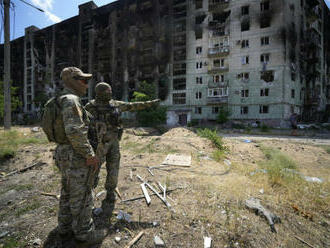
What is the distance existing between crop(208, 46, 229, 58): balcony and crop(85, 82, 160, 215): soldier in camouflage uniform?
22486mm

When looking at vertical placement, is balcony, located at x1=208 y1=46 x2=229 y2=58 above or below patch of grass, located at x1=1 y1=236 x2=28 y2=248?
above

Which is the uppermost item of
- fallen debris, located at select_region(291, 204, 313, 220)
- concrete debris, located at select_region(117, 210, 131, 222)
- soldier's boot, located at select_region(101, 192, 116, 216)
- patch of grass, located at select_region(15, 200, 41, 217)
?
soldier's boot, located at select_region(101, 192, 116, 216)

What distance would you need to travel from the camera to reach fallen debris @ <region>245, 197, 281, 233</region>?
8.84 ft

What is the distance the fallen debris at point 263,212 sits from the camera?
106 inches

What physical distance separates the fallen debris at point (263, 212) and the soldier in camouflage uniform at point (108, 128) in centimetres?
260

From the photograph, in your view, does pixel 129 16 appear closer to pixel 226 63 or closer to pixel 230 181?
pixel 226 63

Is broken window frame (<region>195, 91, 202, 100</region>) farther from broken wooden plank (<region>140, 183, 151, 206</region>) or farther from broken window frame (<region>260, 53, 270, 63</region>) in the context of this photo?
broken wooden plank (<region>140, 183, 151, 206</region>)

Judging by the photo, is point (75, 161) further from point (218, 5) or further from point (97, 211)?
point (218, 5)

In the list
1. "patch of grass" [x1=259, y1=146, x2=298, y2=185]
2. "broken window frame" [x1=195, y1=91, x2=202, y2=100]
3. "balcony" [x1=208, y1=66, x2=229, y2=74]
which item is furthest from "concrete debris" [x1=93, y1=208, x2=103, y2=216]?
"balcony" [x1=208, y1=66, x2=229, y2=74]

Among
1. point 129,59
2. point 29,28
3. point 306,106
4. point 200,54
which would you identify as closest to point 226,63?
point 200,54

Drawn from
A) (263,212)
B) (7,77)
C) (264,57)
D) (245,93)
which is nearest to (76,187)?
(263,212)

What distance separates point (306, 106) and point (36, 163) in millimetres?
30829

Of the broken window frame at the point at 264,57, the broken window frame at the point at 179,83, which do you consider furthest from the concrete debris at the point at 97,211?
the broken window frame at the point at 264,57

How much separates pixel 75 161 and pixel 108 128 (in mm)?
989
